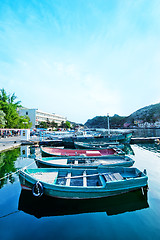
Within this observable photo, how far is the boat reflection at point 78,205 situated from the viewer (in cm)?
A: 653

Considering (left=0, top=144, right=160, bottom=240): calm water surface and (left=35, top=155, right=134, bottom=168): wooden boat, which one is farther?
(left=35, top=155, right=134, bottom=168): wooden boat

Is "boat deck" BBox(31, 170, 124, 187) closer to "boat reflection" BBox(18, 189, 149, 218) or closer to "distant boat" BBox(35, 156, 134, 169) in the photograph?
"boat reflection" BBox(18, 189, 149, 218)

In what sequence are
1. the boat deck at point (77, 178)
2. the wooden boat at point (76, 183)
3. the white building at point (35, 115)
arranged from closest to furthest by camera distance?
the wooden boat at point (76, 183)
the boat deck at point (77, 178)
the white building at point (35, 115)

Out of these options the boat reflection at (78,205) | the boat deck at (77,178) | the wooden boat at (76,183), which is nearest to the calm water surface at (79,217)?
the boat reflection at (78,205)

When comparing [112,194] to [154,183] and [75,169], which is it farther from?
[154,183]

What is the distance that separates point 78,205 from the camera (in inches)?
273

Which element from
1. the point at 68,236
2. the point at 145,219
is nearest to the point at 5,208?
the point at 68,236

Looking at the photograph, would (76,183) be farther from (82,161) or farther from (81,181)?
(82,161)

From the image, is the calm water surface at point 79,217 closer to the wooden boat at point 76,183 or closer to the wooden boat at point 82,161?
the wooden boat at point 76,183

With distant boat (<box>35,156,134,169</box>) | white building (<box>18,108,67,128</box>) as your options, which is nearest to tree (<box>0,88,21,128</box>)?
white building (<box>18,108,67,128</box>)

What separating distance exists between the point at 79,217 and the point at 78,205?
0.79 m

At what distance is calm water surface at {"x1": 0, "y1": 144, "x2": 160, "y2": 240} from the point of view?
17.0 feet

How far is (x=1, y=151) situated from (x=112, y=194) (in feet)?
60.7

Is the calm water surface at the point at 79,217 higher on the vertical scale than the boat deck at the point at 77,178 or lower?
lower
